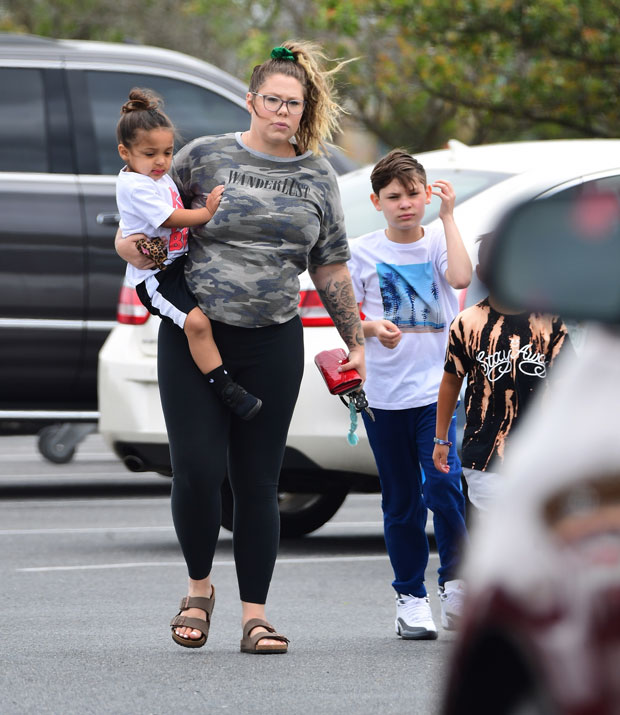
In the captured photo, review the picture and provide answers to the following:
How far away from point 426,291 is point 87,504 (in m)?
4.73

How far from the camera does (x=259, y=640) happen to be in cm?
495

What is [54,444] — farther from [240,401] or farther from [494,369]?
[494,369]

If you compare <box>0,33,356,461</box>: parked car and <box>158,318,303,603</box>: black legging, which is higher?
<box>158,318,303,603</box>: black legging

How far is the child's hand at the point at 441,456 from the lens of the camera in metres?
5.05

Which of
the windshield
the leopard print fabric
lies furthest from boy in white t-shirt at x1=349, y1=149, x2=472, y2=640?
the windshield

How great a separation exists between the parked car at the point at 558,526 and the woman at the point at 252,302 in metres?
2.81

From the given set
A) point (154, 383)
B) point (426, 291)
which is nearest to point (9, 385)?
point (154, 383)

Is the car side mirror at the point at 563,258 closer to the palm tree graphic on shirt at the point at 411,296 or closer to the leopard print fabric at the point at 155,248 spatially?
the leopard print fabric at the point at 155,248

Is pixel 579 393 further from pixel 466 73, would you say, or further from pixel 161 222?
pixel 466 73

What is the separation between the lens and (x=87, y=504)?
9672 mm

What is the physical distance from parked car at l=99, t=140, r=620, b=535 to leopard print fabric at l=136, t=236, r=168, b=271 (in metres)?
1.76

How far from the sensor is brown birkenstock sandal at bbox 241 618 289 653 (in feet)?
16.2

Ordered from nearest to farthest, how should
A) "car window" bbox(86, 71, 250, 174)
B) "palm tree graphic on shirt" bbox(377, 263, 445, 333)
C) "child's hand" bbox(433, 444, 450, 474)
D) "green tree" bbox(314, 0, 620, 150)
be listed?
"child's hand" bbox(433, 444, 450, 474) → "palm tree graphic on shirt" bbox(377, 263, 445, 333) → "car window" bbox(86, 71, 250, 174) → "green tree" bbox(314, 0, 620, 150)

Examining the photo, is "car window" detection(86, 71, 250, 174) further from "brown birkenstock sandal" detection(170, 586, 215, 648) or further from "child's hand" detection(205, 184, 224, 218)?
"brown birkenstock sandal" detection(170, 586, 215, 648)
